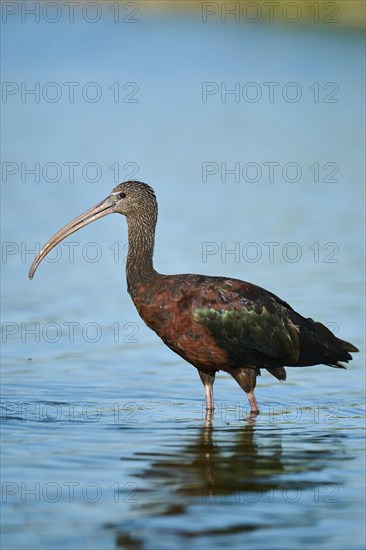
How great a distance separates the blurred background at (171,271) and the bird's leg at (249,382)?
0.72ft

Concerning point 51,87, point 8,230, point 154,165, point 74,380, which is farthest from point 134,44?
point 74,380

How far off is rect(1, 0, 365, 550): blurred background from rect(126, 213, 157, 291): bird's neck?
1044 mm

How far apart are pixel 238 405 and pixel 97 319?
3.50m

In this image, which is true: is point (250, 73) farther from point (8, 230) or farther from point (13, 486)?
point (13, 486)

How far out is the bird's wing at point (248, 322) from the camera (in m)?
12.1

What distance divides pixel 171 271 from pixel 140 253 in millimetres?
5272

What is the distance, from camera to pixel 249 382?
40.8 feet

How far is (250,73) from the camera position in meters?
40.9
